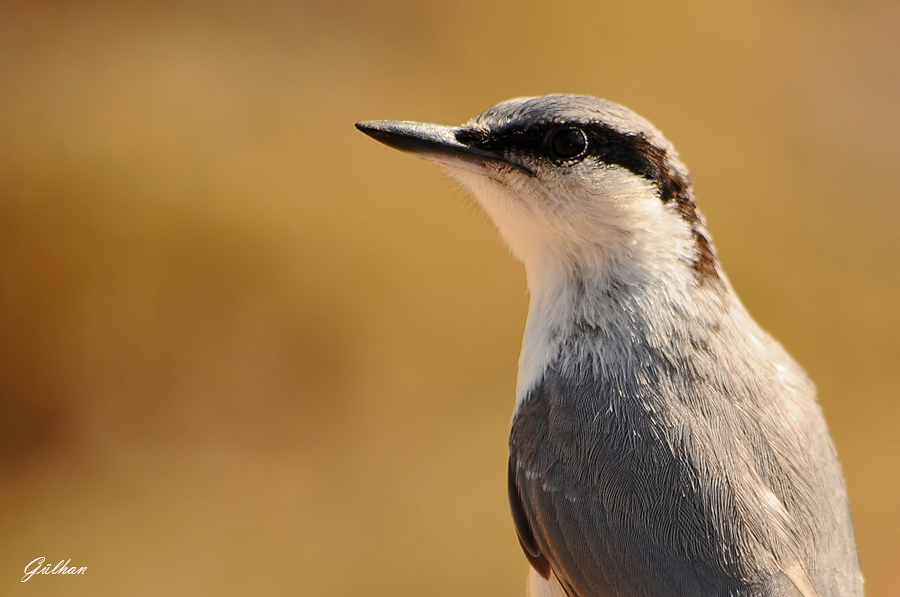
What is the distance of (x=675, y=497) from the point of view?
174cm

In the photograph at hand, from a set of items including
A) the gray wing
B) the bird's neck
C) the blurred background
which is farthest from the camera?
the blurred background

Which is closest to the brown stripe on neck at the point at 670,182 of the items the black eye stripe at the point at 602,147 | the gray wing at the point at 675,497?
the black eye stripe at the point at 602,147

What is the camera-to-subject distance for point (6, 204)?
4.05 m

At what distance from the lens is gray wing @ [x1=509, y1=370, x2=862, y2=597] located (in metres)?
1.71

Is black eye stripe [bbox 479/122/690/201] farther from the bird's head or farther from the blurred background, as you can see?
the blurred background

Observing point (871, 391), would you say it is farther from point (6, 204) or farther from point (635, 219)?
point (6, 204)

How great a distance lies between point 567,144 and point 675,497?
0.88m

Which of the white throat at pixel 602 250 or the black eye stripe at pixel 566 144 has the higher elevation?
the black eye stripe at pixel 566 144

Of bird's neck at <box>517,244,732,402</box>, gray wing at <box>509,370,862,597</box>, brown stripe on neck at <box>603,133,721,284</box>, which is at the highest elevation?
brown stripe on neck at <box>603,133,721,284</box>

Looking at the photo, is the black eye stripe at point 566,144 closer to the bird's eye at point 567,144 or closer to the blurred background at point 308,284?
the bird's eye at point 567,144

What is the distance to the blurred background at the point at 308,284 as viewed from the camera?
4059 millimetres

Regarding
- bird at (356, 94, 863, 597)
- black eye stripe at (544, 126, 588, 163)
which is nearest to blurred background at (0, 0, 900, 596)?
bird at (356, 94, 863, 597)

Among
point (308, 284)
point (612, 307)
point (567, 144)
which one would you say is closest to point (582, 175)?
point (567, 144)

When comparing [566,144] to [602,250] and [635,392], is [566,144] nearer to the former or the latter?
[602,250]
